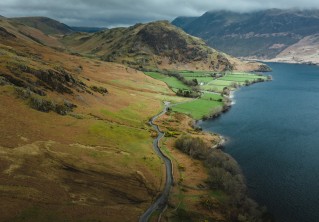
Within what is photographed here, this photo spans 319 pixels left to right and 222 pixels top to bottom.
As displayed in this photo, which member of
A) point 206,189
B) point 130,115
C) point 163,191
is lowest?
point 206,189

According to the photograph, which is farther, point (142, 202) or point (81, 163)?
point (81, 163)

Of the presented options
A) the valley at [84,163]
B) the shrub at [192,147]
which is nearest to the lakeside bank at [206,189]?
the shrub at [192,147]

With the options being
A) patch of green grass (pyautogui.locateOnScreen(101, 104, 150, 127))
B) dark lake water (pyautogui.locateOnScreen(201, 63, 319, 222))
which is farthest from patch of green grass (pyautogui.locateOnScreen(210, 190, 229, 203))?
patch of green grass (pyautogui.locateOnScreen(101, 104, 150, 127))

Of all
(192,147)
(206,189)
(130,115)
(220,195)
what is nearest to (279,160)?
(192,147)

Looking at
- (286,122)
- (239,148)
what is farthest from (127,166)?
(286,122)

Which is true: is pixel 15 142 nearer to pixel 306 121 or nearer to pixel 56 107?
pixel 56 107

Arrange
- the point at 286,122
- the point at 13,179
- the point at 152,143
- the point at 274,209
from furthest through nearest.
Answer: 1. the point at 286,122
2. the point at 152,143
3. the point at 274,209
4. the point at 13,179

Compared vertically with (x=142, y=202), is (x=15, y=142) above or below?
above

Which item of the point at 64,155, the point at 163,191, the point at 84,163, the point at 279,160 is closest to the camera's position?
the point at 163,191

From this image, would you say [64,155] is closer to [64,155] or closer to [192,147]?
[64,155]
